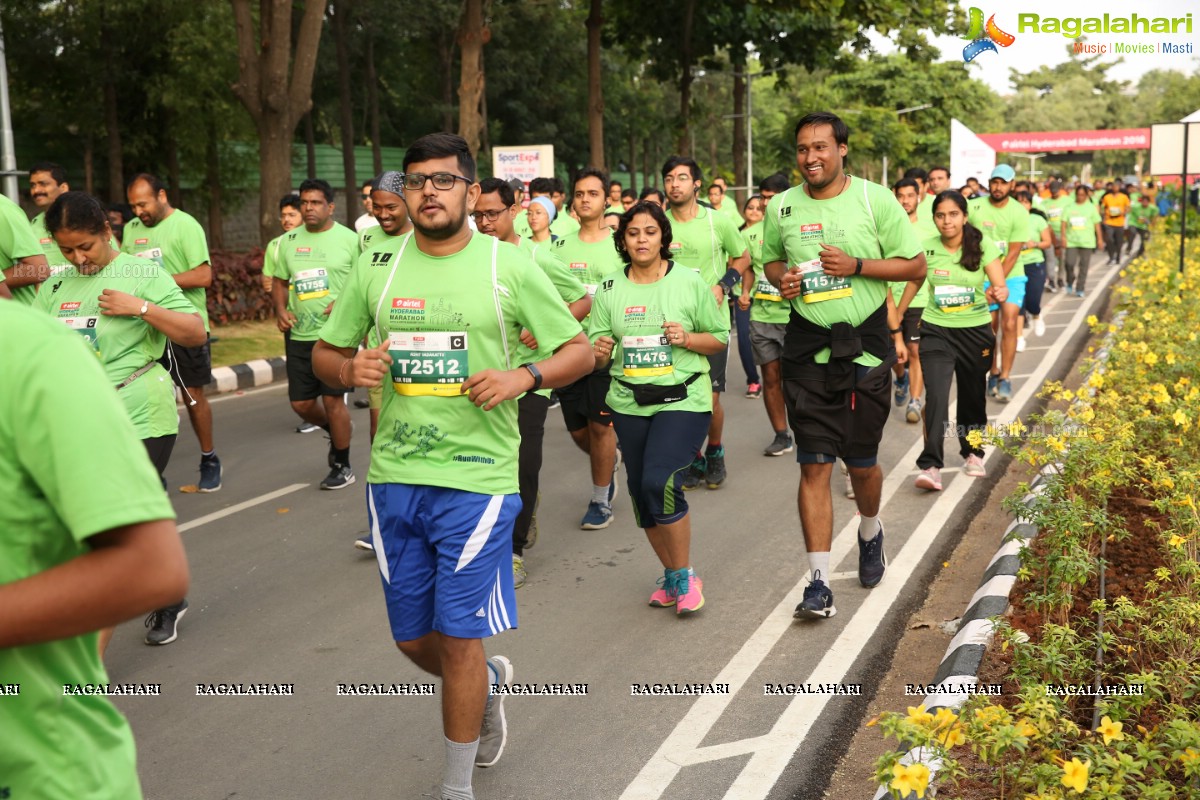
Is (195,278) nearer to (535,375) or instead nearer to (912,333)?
(535,375)

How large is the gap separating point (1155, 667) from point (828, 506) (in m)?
1.68

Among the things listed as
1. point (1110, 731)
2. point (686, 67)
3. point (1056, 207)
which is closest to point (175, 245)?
point (1110, 731)

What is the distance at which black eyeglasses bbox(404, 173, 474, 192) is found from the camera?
3.81m

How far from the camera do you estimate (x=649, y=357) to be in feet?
19.6

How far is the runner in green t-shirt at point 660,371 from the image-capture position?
5785 mm

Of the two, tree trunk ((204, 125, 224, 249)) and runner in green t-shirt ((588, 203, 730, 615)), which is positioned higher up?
tree trunk ((204, 125, 224, 249))

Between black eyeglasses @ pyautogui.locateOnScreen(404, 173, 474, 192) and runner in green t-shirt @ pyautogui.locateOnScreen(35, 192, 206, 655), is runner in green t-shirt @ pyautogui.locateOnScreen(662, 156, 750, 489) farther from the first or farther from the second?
black eyeglasses @ pyautogui.locateOnScreen(404, 173, 474, 192)

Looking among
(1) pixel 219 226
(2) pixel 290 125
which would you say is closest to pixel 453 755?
(2) pixel 290 125

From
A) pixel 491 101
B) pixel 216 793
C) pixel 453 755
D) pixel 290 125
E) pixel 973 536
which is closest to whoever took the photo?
pixel 453 755

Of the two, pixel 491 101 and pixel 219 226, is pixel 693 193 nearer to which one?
pixel 219 226

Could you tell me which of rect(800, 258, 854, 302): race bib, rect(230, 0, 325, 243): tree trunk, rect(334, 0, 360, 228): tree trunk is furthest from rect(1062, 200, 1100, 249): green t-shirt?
rect(334, 0, 360, 228): tree trunk

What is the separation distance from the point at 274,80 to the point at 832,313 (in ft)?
37.0

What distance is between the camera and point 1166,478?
575 cm

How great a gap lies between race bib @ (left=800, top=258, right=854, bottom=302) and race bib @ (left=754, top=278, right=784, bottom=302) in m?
3.15
